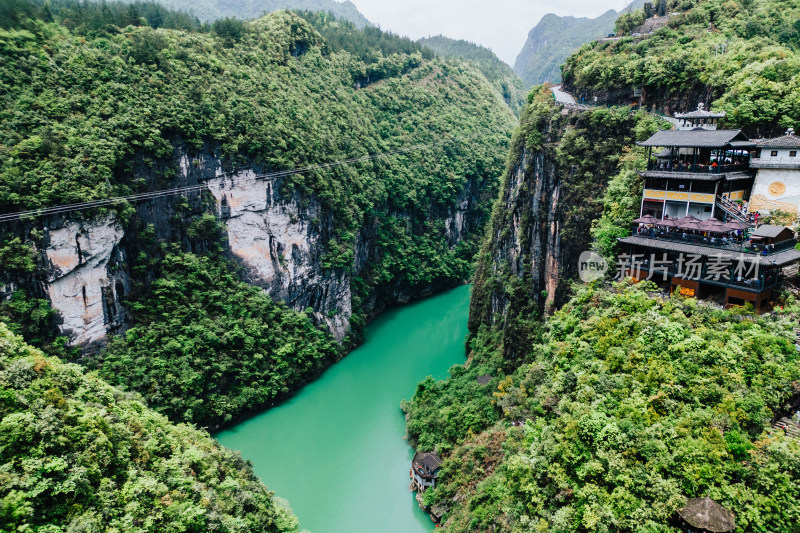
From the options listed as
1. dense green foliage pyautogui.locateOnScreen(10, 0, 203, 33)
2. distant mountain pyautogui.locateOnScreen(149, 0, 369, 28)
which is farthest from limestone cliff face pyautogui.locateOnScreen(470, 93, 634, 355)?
distant mountain pyautogui.locateOnScreen(149, 0, 369, 28)

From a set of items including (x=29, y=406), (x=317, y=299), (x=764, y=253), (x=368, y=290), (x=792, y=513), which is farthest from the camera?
(x=368, y=290)

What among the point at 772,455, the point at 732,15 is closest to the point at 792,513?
the point at 772,455

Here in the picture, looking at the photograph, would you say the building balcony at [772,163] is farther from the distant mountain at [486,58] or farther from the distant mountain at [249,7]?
the distant mountain at [249,7]

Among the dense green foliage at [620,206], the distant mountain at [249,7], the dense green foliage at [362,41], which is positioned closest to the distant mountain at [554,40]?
the distant mountain at [249,7]

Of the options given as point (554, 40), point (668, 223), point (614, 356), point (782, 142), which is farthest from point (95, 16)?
point (554, 40)

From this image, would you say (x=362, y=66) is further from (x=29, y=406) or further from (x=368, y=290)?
(x=29, y=406)

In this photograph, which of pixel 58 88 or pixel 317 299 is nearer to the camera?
pixel 58 88

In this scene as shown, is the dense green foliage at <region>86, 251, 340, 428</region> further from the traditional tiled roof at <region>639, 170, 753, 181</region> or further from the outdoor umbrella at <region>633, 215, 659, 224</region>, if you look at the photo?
the traditional tiled roof at <region>639, 170, 753, 181</region>
